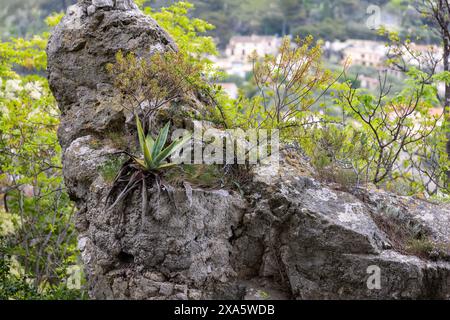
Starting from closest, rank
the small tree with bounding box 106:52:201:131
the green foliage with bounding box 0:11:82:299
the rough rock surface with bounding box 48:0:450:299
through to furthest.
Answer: the rough rock surface with bounding box 48:0:450:299 → the small tree with bounding box 106:52:201:131 → the green foliage with bounding box 0:11:82:299

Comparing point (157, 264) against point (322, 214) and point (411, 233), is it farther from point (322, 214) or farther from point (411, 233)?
point (411, 233)

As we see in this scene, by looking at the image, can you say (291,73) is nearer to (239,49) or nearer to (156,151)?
(156,151)

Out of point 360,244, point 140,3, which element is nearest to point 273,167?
point 360,244

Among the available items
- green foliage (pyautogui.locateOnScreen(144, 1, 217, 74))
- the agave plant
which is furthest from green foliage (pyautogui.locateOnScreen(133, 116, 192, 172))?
green foliage (pyautogui.locateOnScreen(144, 1, 217, 74))

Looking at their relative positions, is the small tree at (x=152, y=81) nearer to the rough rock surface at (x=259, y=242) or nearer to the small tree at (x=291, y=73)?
the rough rock surface at (x=259, y=242)

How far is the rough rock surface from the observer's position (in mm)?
5078

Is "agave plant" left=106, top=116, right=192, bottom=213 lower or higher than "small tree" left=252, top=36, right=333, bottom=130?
lower

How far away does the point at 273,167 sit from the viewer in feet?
18.8

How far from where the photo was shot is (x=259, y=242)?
543 cm

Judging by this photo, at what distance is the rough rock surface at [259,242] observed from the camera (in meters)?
5.08

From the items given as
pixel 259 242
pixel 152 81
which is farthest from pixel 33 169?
pixel 259 242

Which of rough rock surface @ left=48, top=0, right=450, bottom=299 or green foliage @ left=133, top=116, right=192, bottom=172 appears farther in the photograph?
green foliage @ left=133, top=116, right=192, bottom=172

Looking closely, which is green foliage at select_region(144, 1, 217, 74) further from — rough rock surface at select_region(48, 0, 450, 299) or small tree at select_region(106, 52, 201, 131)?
rough rock surface at select_region(48, 0, 450, 299)
